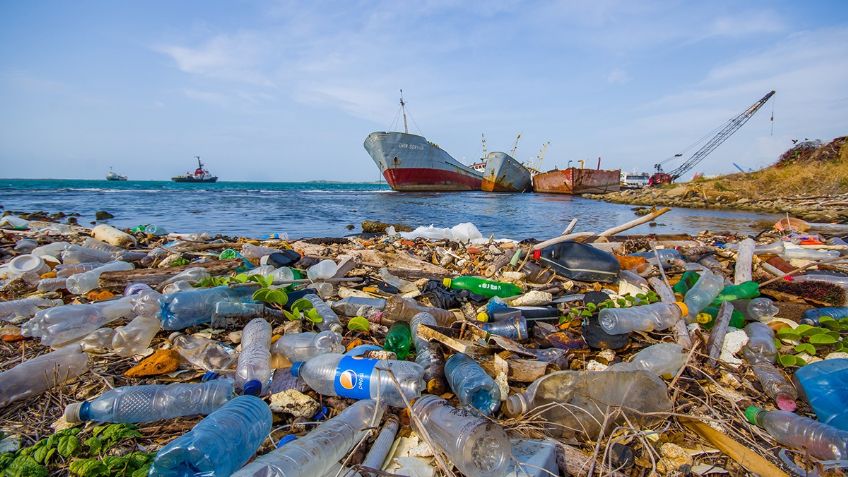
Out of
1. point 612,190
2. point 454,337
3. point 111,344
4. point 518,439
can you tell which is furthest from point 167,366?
point 612,190

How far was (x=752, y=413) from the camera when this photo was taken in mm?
1484

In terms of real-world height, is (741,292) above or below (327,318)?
above

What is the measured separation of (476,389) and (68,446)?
149cm

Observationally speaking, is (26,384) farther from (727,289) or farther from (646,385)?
(727,289)

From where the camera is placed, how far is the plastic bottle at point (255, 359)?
63.2 inches

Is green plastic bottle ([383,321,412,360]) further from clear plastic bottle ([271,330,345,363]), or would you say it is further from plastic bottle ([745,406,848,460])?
plastic bottle ([745,406,848,460])

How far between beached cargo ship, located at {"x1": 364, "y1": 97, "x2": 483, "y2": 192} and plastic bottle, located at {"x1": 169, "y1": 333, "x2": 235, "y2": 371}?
23.9 m

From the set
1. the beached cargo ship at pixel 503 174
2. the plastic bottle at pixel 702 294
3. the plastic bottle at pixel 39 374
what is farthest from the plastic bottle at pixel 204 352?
the beached cargo ship at pixel 503 174

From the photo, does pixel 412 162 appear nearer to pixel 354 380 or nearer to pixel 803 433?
pixel 354 380

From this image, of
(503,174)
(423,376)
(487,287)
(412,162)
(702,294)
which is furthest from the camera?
(503,174)

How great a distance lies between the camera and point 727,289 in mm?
2693

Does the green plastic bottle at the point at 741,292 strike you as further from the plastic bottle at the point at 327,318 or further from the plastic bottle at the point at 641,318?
the plastic bottle at the point at 327,318

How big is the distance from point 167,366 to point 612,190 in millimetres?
37270

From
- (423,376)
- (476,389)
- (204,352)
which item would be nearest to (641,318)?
(476,389)
